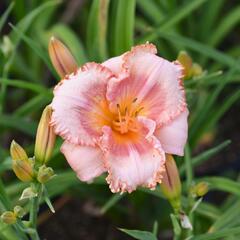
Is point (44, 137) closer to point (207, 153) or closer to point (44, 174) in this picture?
point (44, 174)

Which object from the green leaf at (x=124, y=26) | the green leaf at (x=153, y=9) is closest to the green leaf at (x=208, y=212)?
the green leaf at (x=124, y=26)

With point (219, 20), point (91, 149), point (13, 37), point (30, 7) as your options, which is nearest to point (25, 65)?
point (30, 7)

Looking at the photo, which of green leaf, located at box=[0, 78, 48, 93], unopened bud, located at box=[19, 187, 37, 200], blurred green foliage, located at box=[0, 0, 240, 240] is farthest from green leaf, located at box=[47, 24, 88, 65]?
unopened bud, located at box=[19, 187, 37, 200]

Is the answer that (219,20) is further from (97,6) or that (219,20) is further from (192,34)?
(97,6)

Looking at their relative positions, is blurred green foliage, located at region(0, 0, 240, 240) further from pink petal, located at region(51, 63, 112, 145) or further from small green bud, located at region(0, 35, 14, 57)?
pink petal, located at region(51, 63, 112, 145)

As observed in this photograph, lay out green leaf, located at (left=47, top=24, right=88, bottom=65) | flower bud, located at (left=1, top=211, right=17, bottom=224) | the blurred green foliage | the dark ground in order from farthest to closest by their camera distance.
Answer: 1. the dark ground
2. green leaf, located at (left=47, top=24, right=88, bottom=65)
3. the blurred green foliage
4. flower bud, located at (left=1, top=211, right=17, bottom=224)

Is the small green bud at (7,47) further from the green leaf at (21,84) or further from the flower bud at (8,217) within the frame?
the flower bud at (8,217)
